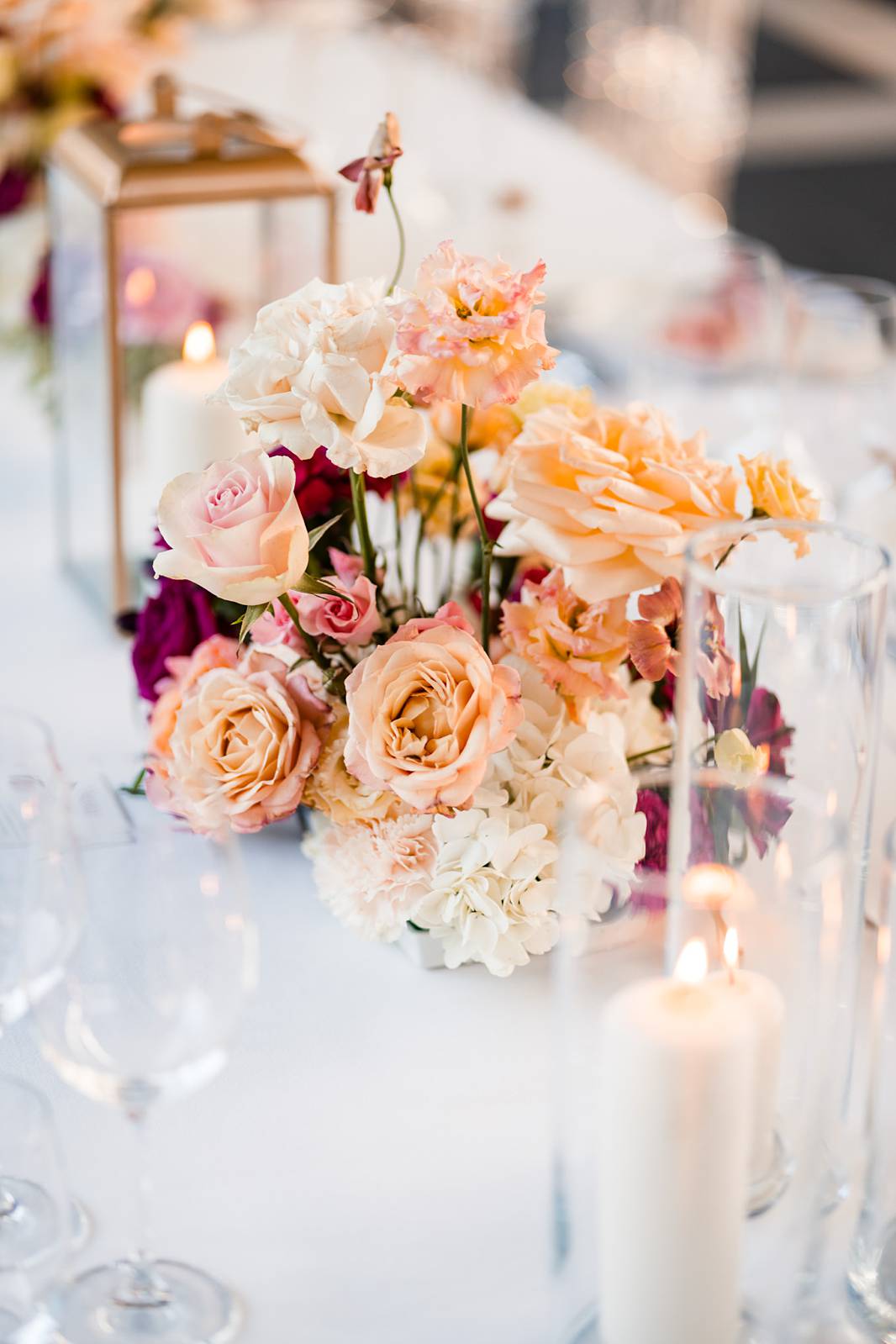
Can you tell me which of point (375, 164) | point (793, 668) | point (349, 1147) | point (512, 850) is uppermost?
point (375, 164)

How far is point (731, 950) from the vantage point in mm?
540

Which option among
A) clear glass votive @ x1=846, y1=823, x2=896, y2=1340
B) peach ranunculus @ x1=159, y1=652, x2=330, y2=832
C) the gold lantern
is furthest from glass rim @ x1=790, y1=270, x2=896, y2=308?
clear glass votive @ x1=846, y1=823, x2=896, y2=1340

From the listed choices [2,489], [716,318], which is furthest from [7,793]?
[716,318]

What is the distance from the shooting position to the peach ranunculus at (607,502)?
734 mm

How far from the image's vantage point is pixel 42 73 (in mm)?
1767

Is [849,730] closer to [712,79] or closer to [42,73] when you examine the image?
[42,73]

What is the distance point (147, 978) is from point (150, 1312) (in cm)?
14

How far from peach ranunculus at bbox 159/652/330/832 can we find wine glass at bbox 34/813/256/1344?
169 millimetres

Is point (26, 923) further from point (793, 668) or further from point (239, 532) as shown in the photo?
point (793, 668)

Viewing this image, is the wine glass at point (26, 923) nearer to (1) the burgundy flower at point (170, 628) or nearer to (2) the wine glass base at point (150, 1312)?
(2) the wine glass base at point (150, 1312)

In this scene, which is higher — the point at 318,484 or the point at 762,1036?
the point at 318,484

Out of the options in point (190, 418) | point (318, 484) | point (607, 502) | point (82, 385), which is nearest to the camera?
point (607, 502)

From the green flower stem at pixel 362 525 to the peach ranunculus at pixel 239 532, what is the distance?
0.18 feet

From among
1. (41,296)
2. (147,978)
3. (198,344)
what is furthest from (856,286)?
(147,978)
